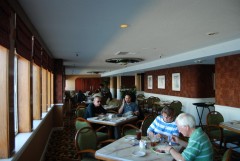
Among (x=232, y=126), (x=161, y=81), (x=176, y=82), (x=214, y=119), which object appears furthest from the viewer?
(x=161, y=81)

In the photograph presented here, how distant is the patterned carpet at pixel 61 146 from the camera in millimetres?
3913

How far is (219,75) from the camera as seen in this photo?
506 centimetres

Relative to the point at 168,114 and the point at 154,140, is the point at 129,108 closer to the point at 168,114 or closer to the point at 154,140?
the point at 168,114

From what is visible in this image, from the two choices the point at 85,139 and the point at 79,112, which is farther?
the point at 79,112

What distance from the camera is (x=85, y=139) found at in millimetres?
2639

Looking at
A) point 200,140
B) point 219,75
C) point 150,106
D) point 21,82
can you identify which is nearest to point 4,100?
point 21,82

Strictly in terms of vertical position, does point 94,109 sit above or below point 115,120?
above

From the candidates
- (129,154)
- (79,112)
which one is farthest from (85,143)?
(79,112)

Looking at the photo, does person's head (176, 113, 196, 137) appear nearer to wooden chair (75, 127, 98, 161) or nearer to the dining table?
wooden chair (75, 127, 98, 161)

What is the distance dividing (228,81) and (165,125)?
2.67m

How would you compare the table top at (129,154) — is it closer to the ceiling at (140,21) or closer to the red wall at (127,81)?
the ceiling at (140,21)

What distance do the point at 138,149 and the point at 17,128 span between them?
171 cm

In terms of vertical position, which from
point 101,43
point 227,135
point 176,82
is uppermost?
point 101,43

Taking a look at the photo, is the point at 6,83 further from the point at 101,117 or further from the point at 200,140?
the point at 101,117
